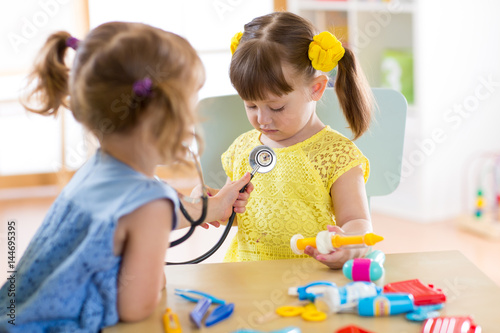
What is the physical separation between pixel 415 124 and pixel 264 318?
2.49 meters

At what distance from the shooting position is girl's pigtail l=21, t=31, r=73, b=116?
0.96 metres

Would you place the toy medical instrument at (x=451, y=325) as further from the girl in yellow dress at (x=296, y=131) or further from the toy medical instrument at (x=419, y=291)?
the girl in yellow dress at (x=296, y=131)

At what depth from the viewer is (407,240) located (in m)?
2.82

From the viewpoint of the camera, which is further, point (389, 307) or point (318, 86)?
point (318, 86)

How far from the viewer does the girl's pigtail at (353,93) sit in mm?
1317

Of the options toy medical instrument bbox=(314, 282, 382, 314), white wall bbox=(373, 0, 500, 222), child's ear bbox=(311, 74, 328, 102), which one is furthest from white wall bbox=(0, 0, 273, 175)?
toy medical instrument bbox=(314, 282, 382, 314)

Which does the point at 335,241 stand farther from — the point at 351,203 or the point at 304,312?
the point at 351,203

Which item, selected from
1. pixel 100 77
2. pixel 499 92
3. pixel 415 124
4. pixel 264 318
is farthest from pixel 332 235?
pixel 499 92

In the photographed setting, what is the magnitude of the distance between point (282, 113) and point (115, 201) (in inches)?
22.6

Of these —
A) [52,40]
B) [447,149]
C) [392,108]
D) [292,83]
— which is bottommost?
[447,149]

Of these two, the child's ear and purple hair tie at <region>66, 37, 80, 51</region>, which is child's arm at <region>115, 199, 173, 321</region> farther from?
the child's ear

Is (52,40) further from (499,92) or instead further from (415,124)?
(499,92)

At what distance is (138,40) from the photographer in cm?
82

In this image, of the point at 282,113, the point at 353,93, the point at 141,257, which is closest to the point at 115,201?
the point at 141,257
